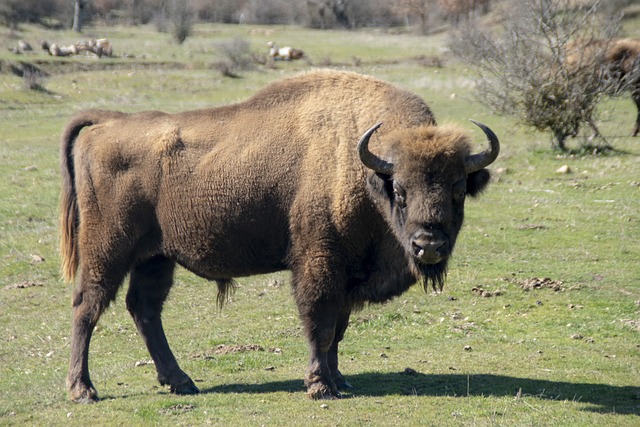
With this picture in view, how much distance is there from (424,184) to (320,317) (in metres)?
1.65

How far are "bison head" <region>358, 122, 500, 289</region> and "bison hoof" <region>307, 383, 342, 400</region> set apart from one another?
1.41m

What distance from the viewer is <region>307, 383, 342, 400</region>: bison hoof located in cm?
843

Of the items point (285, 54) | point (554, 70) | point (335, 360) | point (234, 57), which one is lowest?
point (285, 54)

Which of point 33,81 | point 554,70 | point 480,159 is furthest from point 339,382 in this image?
point 33,81

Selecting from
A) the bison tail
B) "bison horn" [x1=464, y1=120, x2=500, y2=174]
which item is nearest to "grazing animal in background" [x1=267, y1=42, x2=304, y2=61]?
the bison tail

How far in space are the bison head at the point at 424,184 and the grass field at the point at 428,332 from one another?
1.51 metres

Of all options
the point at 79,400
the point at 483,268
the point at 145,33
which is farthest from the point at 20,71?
the point at 79,400

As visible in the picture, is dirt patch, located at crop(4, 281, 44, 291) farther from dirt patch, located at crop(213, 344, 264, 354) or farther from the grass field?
dirt patch, located at crop(213, 344, 264, 354)

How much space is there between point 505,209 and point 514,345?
7200 millimetres

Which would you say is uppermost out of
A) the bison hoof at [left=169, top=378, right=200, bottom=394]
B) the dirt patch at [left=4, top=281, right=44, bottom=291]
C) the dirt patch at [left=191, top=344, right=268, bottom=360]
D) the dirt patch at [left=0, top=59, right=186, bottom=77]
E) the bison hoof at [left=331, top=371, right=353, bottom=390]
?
the bison hoof at [left=331, top=371, right=353, bottom=390]

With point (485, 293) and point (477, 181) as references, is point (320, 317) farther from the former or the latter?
point (485, 293)

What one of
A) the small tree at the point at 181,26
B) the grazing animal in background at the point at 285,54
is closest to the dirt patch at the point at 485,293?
the grazing animal in background at the point at 285,54

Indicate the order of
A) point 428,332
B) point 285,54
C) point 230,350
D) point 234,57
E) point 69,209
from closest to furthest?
point 69,209
point 230,350
point 428,332
point 234,57
point 285,54

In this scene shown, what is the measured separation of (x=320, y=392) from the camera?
27.7ft
